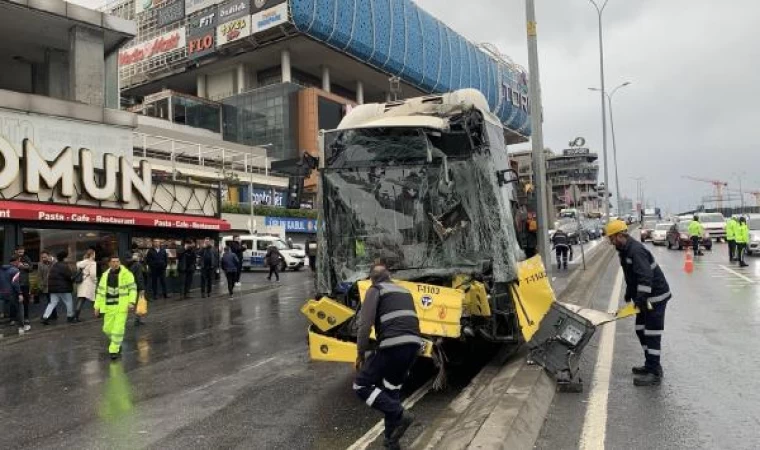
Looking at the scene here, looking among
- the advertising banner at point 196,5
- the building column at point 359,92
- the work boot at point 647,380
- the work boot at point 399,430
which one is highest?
the advertising banner at point 196,5

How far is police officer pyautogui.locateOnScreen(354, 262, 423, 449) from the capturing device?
486 centimetres

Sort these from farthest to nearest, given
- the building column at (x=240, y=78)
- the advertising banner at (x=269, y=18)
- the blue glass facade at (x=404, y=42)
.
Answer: the building column at (x=240, y=78) → the blue glass facade at (x=404, y=42) → the advertising banner at (x=269, y=18)

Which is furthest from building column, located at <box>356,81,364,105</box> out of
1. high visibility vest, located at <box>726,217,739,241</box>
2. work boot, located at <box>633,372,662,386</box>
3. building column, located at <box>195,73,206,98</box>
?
work boot, located at <box>633,372,662,386</box>

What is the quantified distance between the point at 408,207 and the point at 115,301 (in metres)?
5.51

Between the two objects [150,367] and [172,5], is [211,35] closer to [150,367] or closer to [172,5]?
[172,5]

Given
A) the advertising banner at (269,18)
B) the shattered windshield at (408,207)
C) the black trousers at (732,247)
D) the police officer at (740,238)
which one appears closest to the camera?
the shattered windshield at (408,207)

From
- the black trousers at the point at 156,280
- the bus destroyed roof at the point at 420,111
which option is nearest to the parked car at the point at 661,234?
the black trousers at the point at 156,280

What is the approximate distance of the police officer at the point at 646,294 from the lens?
664 centimetres

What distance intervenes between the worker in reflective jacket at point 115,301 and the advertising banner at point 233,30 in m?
50.7

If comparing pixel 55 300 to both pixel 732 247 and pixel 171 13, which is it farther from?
pixel 171 13

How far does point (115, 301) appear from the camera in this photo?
33.4ft

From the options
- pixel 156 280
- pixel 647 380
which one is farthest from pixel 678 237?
pixel 647 380

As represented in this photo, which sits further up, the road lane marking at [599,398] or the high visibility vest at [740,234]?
the high visibility vest at [740,234]

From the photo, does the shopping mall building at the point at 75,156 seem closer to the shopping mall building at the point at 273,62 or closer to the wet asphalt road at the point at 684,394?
the wet asphalt road at the point at 684,394
